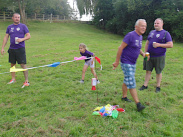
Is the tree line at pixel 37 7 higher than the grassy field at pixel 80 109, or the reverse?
the tree line at pixel 37 7

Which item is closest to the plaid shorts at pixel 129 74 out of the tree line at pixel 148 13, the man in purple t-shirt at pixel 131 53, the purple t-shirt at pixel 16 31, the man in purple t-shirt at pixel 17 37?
the man in purple t-shirt at pixel 131 53

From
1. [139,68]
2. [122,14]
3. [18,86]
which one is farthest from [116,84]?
[122,14]

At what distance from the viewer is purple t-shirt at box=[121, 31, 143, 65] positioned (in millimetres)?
3283

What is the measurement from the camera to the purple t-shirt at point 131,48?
328cm

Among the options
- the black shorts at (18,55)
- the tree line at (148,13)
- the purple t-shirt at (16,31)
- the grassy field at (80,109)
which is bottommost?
the grassy field at (80,109)

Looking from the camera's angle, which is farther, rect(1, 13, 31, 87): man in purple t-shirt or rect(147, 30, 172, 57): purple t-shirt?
rect(1, 13, 31, 87): man in purple t-shirt

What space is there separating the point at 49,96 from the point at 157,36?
10.9ft

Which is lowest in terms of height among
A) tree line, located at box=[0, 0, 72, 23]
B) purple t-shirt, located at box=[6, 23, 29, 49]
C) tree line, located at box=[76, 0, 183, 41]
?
purple t-shirt, located at box=[6, 23, 29, 49]

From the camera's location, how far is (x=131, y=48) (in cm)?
340

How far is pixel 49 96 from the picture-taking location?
429cm

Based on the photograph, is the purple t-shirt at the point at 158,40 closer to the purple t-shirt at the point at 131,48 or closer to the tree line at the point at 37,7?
the purple t-shirt at the point at 131,48

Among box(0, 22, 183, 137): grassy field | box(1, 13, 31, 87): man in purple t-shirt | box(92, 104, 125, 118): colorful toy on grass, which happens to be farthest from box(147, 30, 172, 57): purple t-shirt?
box(1, 13, 31, 87): man in purple t-shirt

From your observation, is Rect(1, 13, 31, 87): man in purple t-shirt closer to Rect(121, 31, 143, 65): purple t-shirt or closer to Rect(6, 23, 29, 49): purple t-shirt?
Rect(6, 23, 29, 49): purple t-shirt

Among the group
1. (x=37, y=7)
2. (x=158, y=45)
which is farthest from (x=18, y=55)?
(x=37, y=7)
